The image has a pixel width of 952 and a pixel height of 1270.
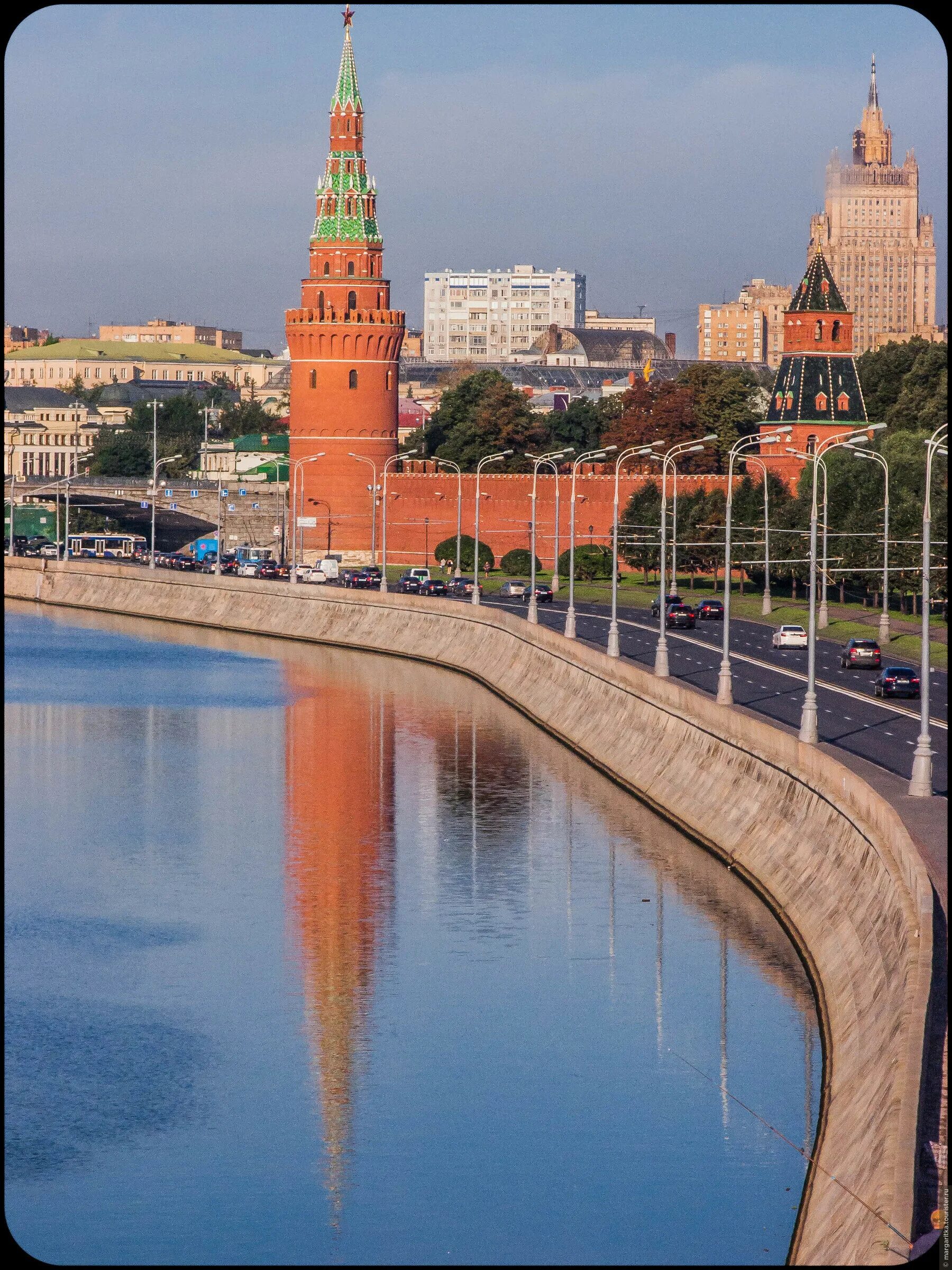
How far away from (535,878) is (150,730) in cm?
2579

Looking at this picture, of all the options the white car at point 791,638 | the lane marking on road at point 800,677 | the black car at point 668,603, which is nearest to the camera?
the lane marking on road at point 800,677

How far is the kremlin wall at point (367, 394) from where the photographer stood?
→ 11525 centimetres

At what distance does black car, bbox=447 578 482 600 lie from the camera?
95312 mm

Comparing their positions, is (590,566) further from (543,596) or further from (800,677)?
(800,677)

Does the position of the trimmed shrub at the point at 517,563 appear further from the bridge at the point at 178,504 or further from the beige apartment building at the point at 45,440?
the beige apartment building at the point at 45,440

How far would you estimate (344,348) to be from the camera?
115 metres

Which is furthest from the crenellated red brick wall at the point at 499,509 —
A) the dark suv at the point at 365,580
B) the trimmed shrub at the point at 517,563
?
the dark suv at the point at 365,580

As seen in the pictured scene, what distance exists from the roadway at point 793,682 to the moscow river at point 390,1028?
4380mm

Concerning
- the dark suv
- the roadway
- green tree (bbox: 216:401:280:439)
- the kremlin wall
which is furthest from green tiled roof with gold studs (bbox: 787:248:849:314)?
green tree (bbox: 216:401:280:439)

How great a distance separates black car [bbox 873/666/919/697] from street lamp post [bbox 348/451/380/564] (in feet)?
174

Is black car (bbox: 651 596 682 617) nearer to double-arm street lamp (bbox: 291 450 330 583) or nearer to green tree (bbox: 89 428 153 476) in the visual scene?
double-arm street lamp (bbox: 291 450 330 583)

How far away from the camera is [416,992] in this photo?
104ft

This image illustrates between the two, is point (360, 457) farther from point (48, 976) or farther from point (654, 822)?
point (48, 976)

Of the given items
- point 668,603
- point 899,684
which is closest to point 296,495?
point 668,603
